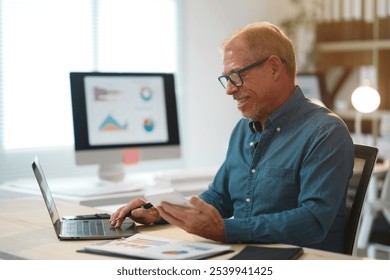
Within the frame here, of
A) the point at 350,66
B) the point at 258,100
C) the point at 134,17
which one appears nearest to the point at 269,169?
the point at 258,100

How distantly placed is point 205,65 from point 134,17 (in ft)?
2.08

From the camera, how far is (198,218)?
1.63m

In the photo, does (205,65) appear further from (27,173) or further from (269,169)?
(269,169)

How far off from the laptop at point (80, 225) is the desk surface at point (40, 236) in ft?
0.08

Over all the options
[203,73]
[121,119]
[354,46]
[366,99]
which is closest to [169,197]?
[121,119]

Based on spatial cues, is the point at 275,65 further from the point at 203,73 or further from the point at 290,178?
the point at 203,73

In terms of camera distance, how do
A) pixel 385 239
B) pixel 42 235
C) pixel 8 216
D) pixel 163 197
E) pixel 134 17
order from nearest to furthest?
1. pixel 163 197
2. pixel 42 235
3. pixel 8 216
4. pixel 385 239
5. pixel 134 17

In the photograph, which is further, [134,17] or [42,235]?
[134,17]

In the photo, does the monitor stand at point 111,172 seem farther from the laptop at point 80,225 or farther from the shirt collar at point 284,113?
the shirt collar at point 284,113

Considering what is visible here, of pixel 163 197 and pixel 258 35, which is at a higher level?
pixel 258 35

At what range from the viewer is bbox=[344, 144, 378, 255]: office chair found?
6.29 feet

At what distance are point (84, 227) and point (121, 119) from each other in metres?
1.37

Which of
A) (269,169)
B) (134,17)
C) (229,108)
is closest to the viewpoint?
(269,169)

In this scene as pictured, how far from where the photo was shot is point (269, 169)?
1.95 m
